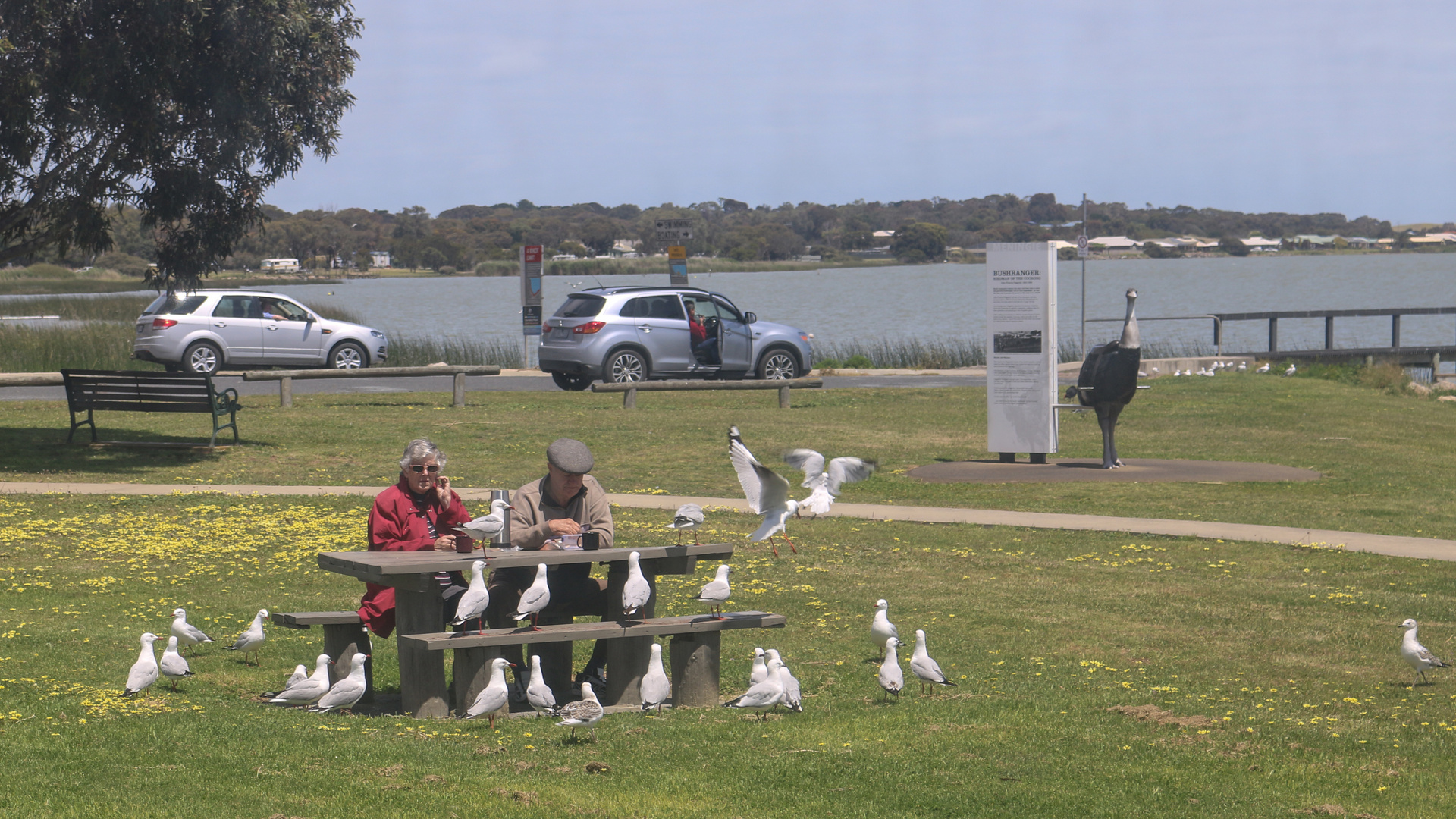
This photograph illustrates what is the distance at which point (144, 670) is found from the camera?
22.8 ft

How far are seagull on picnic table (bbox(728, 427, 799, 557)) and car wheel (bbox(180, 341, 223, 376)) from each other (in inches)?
886

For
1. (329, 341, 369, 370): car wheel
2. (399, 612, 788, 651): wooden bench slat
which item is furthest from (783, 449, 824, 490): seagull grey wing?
(329, 341, 369, 370): car wheel

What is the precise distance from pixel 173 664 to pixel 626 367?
1852cm

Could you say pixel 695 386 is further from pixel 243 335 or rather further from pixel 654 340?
pixel 243 335

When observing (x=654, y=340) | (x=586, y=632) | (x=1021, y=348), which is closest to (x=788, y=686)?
(x=586, y=632)

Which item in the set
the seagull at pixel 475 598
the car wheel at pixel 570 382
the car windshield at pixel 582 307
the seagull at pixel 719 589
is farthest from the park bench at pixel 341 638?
the car wheel at pixel 570 382

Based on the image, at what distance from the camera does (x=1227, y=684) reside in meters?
7.60

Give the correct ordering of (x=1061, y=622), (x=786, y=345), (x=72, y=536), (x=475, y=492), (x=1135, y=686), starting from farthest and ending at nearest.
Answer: (x=786, y=345) → (x=475, y=492) → (x=72, y=536) → (x=1061, y=622) → (x=1135, y=686)

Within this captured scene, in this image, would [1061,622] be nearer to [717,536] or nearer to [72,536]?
[717,536]

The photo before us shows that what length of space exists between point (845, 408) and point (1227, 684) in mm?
16109

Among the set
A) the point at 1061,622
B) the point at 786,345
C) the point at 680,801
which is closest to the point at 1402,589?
the point at 1061,622

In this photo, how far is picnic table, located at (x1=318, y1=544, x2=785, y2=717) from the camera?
6.73 metres

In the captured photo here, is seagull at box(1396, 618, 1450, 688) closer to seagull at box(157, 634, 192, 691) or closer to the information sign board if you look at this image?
seagull at box(157, 634, 192, 691)

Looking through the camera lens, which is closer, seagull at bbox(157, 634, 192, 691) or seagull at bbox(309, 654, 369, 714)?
seagull at bbox(309, 654, 369, 714)
